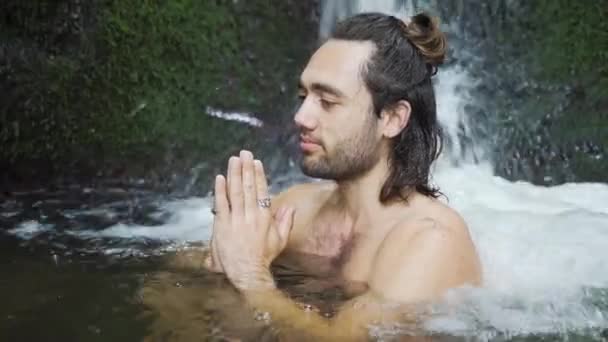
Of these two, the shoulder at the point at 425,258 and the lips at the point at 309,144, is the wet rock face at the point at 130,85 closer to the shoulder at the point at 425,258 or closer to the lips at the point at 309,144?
the lips at the point at 309,144

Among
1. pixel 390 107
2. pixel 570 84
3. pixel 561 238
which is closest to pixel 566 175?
pixel 570 84

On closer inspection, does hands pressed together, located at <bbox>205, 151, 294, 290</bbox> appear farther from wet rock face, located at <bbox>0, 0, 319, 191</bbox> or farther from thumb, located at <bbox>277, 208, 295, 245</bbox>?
wet rock face, located at <bbox>0, 0, 319, 191</bbox>

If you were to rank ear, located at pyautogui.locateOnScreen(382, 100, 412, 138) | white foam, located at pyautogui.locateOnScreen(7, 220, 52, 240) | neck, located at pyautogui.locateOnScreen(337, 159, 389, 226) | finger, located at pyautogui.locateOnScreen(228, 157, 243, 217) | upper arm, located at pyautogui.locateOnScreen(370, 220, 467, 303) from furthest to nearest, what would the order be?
white foam, located at pyautogui.locateOnScreen(7, 220, 52, 240) < neck, located at pyautogui.locateOnScreen(337, 159, 389, 226) < ear, located at pyautogui.locateOnScreen(382, 100, 412, 138) < finger, located at pyautogui.locateOnScreen(228, 157, 243, 217) < upper arm, located at pyautogui.locateOnScreen(370, 220, 467, 303)

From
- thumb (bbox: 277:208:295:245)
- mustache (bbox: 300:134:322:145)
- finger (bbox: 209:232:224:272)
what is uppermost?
mustache (bbox: 300:134:322:145)

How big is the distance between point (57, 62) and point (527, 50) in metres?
4.31

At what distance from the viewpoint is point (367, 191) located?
4.41 meters

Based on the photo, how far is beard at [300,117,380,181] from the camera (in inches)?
166

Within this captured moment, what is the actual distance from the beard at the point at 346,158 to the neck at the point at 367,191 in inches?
3.3

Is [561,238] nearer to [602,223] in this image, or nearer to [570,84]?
[602,223]

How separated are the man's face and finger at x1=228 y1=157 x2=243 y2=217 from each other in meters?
0.38

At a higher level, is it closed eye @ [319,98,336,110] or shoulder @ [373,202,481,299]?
closed eye @ [319,98,336,110]

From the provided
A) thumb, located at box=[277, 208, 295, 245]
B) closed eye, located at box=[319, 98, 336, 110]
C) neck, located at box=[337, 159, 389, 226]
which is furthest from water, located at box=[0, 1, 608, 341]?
closed eye, located at box=[319, 98, 336, 110]

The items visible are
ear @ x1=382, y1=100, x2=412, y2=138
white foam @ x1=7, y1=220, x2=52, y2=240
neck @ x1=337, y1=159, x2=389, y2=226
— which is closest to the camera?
ear @ x1=382, y1=100, x2=412, y2=138

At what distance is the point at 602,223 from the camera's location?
600cm
